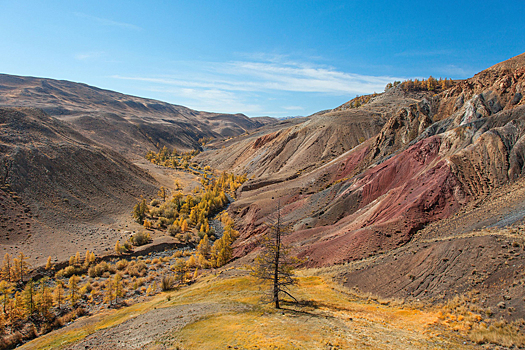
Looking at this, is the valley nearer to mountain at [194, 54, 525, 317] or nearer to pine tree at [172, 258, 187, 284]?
mountain at [194, 54, 525, 317]

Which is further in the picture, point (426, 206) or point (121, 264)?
point (121, 264)

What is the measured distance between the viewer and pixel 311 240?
42031mm

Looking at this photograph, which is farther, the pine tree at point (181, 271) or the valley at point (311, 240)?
the pine tree at point (181, 271)

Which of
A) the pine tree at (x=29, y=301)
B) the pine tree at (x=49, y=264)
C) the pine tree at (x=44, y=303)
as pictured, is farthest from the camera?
the pine tree at (x=49, y=264)

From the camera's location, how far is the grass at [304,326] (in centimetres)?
1527

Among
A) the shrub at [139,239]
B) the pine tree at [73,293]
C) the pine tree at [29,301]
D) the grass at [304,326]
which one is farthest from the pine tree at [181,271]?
the pine tree at [29,301]

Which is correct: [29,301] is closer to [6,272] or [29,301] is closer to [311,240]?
[6,272]

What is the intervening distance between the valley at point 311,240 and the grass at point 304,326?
16 centimetres

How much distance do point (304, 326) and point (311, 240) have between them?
24.6m

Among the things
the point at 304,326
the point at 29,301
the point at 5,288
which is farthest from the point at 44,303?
the point at 304,326

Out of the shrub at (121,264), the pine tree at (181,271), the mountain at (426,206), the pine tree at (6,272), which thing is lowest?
the shrub at (121,264)

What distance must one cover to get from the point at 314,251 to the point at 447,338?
2307 centimetres

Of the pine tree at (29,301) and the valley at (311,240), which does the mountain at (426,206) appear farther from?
the pine tree at (29,301)

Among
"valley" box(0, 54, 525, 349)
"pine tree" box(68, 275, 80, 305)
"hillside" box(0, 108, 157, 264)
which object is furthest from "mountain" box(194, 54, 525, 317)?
"hillside" box(0, 108, 157, 264)
